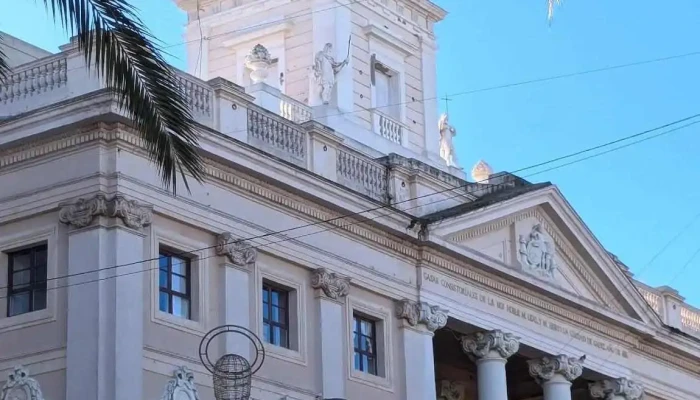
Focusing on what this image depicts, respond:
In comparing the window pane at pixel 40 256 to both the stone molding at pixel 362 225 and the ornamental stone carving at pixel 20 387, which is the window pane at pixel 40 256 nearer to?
the stone molding at pixel 362 225

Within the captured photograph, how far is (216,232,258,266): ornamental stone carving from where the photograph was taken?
2919 cm

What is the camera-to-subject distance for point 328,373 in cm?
3081

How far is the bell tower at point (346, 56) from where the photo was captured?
3884cm

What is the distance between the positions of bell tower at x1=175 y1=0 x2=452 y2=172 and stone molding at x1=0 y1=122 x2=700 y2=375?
4.28 metres

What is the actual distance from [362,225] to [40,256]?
6.47 m

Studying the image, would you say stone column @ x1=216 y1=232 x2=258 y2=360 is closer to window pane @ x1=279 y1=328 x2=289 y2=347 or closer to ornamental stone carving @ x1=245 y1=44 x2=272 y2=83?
window pane @ x1=279 y1=328 x2=289 y2=347

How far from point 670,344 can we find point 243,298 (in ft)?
47.2

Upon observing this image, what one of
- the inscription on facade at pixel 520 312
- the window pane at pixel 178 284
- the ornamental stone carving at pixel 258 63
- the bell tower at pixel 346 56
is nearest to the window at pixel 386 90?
the bell tower at pixel 346 56

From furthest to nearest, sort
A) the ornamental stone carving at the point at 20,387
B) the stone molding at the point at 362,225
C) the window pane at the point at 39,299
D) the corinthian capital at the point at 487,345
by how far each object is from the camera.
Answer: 1. the corinthian capital at the point at 487,345
2. the window pane at the point at 39,299
3. the stone molding at the point at 362,225
4. the ornamental stone carving at the point at 20,387

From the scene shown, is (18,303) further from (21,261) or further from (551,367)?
(551,367)

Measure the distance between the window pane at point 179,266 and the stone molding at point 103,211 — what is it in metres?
1.17

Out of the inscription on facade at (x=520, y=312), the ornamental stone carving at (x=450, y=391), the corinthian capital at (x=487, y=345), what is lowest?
the corinthian capital at (x=487, y=345)

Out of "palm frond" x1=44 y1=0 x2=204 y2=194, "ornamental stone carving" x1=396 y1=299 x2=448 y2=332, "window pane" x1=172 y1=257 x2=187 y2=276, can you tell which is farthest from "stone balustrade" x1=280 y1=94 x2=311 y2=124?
"palm frond" x1=44 y1=0 x2=204 y2=194

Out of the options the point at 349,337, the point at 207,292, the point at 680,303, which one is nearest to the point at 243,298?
the point at 207,292
